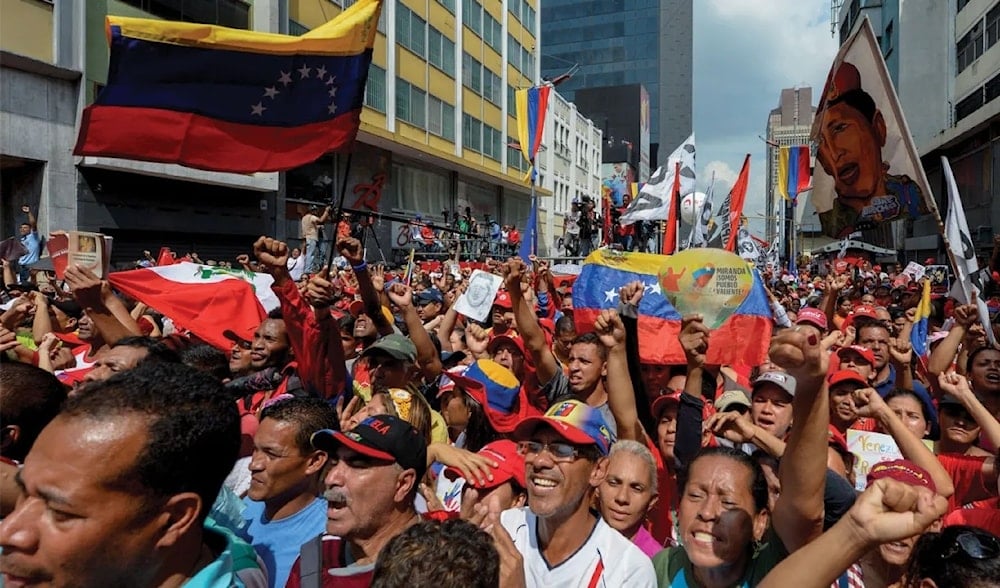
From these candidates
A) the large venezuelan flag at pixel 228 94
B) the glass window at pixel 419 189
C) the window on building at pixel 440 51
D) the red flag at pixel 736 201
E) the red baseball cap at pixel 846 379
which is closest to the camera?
the red baseball cap at pixel 846 379

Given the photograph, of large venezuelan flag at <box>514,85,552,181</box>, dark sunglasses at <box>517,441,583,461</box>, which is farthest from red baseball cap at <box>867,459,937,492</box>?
large venezuelan flag at <box>514,85,552,181</box>

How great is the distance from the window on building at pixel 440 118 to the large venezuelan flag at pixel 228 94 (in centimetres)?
2841

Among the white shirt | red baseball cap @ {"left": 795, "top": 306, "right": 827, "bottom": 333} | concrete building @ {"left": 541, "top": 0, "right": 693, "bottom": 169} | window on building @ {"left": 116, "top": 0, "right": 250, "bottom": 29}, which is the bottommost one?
the white shirt

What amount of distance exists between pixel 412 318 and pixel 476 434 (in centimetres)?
131

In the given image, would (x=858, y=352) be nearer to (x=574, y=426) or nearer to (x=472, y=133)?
(x=574, y=426)

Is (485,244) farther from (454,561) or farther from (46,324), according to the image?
(454,561)

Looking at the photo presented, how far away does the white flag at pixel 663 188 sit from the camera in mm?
13617

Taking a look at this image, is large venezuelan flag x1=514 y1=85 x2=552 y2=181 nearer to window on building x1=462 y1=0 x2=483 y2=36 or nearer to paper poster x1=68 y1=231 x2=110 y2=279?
paper poster x1=68 y1=231 x2=110 y2=279

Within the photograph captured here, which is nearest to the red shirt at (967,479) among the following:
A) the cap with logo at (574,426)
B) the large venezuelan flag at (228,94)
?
the cap with logo at (574,426)

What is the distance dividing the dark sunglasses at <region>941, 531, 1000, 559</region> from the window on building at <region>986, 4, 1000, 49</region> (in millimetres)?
33582

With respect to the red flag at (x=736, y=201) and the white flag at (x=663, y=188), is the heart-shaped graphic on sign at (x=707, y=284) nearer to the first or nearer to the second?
the red flag at (x=736, y=201)

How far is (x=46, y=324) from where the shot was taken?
564cm

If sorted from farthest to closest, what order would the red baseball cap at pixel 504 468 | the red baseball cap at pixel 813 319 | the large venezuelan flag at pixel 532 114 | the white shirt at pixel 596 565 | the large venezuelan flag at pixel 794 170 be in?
the large venezuelan flag at pixel 794 170 → the large venezuelan flag at pixel 532 114 → the red baseball cap at pixel 813 319 → the red baseball cap at pixel 504 468 → the white shirt at pixel 596 565

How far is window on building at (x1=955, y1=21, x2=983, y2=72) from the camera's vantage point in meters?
31.1
